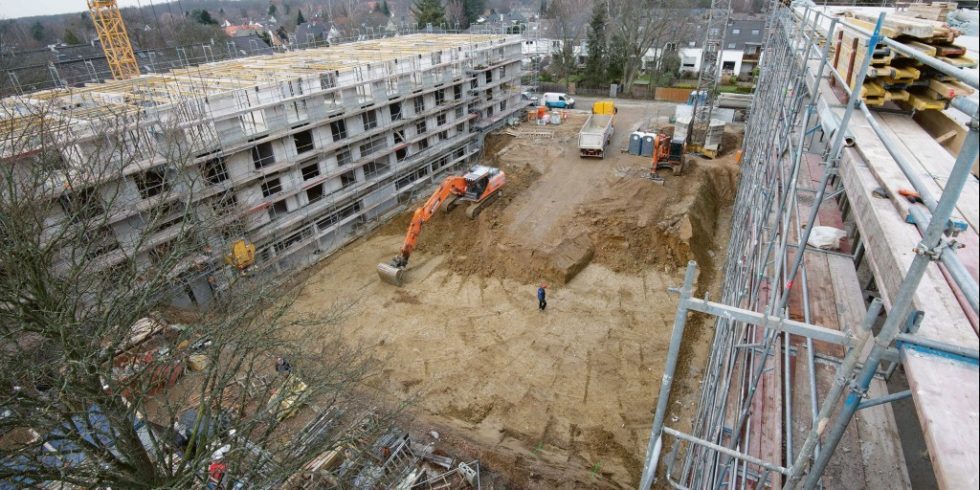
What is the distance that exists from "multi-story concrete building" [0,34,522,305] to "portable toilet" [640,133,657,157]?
31.8 feet

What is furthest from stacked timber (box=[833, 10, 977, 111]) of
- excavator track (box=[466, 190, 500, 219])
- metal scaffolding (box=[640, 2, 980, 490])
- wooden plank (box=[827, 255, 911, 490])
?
excavator track (box=[466, 190, 500, 219])

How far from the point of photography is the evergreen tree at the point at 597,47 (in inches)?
1640

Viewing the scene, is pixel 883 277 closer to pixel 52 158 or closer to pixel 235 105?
pixel 52 158

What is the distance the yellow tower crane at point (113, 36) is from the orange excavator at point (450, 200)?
2442 centimetres

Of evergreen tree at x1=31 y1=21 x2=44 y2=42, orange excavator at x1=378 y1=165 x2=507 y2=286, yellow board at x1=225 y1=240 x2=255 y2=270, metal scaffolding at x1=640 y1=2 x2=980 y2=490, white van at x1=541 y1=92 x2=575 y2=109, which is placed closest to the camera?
metal scaffolding at x1=640 y1=2 x2=980 y2=490

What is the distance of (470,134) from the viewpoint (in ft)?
93.6

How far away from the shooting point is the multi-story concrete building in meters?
14.2

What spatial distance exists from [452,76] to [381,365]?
56.6 ft

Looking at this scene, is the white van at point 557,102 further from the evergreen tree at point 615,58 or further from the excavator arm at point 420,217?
the excavator arm at point 420,217

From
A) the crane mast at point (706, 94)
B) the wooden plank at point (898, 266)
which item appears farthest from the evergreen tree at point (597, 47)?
the wooden plank at point (898, 266)

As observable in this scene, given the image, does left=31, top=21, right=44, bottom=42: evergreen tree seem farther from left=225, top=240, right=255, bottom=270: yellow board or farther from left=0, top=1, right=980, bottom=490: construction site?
left=225, top=240, right=255, bottom=270: yellow board

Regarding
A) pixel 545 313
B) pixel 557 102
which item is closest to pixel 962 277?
pixel 545 313

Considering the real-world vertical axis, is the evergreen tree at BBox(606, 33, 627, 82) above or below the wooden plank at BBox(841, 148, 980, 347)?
below

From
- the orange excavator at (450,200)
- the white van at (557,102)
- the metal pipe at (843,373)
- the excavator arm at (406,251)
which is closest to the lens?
the metal pipe at (843,373)
